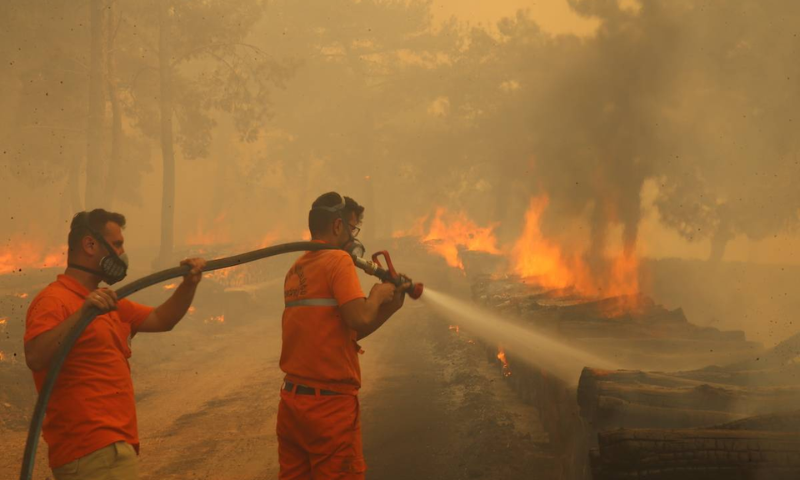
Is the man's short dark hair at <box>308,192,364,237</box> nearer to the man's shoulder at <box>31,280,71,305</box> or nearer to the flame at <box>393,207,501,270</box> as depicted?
the man's shoulder at <box>31,280,71,305</box>

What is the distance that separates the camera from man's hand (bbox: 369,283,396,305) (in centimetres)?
374

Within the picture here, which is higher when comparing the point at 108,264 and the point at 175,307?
the point at 108,264

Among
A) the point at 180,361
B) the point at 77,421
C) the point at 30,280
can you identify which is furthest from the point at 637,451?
the point at 30,280

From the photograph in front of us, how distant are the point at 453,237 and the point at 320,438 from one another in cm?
3384

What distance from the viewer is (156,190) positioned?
60.8 meters

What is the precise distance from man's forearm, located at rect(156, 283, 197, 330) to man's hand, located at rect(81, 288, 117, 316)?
0.61m

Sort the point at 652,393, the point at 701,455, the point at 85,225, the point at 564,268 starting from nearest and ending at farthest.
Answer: the point at 85,225
the point at 701,455
the point at 652,393
the point at 564,268

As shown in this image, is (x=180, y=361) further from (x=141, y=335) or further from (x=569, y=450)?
(x=569, y=450)

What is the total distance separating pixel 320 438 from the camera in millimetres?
3701

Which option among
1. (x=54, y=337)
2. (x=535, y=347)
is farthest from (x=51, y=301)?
(x=535, y=347)

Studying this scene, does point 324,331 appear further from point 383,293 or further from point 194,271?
point 194,271

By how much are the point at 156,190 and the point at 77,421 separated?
6094 cm

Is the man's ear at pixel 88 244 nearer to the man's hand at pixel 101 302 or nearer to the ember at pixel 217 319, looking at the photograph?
the man's hand at pixel 101 302

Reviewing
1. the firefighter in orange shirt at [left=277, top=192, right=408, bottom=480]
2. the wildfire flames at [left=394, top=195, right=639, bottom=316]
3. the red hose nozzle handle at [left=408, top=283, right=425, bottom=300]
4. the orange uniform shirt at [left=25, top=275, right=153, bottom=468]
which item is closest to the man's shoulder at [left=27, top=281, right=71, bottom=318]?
the orange uniform shirt at [left=25, top=275, right=153, bottom=468]
